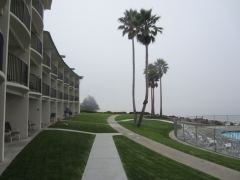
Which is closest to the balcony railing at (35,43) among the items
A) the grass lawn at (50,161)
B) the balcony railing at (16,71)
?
the balcony railing at (16,71)

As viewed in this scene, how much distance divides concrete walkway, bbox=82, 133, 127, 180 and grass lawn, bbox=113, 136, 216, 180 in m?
0.31

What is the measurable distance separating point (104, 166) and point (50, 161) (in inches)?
91.5

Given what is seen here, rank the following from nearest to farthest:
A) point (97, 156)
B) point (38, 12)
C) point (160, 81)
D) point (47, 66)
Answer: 1. point (97, 156)
2. point (38, 12)
3. point (47, 66)
4. point (160, 81)

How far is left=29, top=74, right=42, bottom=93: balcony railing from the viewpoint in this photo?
24.4 meters

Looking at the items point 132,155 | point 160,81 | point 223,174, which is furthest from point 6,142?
point 160,81

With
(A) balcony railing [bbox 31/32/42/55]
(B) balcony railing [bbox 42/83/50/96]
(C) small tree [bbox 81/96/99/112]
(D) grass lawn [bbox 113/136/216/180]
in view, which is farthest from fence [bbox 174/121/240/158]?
(C) small tree [bbox 81/96/99/112]

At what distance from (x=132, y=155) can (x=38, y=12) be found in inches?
572

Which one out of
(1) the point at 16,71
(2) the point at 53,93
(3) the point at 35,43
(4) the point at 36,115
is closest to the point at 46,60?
(2) the point at 53,93

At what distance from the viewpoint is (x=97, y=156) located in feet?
49.7

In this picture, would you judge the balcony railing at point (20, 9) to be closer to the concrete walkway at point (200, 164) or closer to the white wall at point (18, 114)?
the white wall at point (18, 114)

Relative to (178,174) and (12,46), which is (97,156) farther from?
(12,46)

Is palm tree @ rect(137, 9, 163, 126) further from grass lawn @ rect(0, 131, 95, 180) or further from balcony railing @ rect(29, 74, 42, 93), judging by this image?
grass lawn @ rect(0, 131, 95, 180)

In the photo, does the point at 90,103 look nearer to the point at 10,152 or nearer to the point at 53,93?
the point at 53,93

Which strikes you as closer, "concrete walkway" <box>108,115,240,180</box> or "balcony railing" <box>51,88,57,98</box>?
"concrete walkway" <box>108,115,240,180</box>
